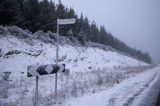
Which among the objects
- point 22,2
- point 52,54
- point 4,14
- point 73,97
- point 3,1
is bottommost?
point 73,97

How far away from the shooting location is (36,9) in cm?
3572

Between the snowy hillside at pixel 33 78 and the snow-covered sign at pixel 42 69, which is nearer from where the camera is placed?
the snow-covered sign at pixel 42 69

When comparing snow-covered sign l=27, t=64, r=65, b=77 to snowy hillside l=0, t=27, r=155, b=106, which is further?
snowy hillside l=0, t=27, r=155, b=106

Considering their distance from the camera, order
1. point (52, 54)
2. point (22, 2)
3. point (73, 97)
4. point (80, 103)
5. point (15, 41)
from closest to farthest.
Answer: point (80, 103) → point (73, 97) → point (15, 41) → point (52, 54) → point (22, 2)

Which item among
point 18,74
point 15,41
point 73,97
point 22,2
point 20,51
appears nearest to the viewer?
point 73,97

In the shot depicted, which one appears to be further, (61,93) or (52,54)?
(52,54)

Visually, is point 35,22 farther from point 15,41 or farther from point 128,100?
point 128,100

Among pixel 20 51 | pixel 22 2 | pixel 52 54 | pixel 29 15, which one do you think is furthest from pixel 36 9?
pixel 20 51

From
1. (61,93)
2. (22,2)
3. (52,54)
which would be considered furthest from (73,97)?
(22,2)

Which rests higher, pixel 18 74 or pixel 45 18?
pixel 45 18

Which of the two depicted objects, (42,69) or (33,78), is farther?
(33,78)

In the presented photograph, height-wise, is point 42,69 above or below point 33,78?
above

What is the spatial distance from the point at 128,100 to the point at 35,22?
28797mm

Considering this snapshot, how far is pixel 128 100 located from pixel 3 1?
21.0 metres
